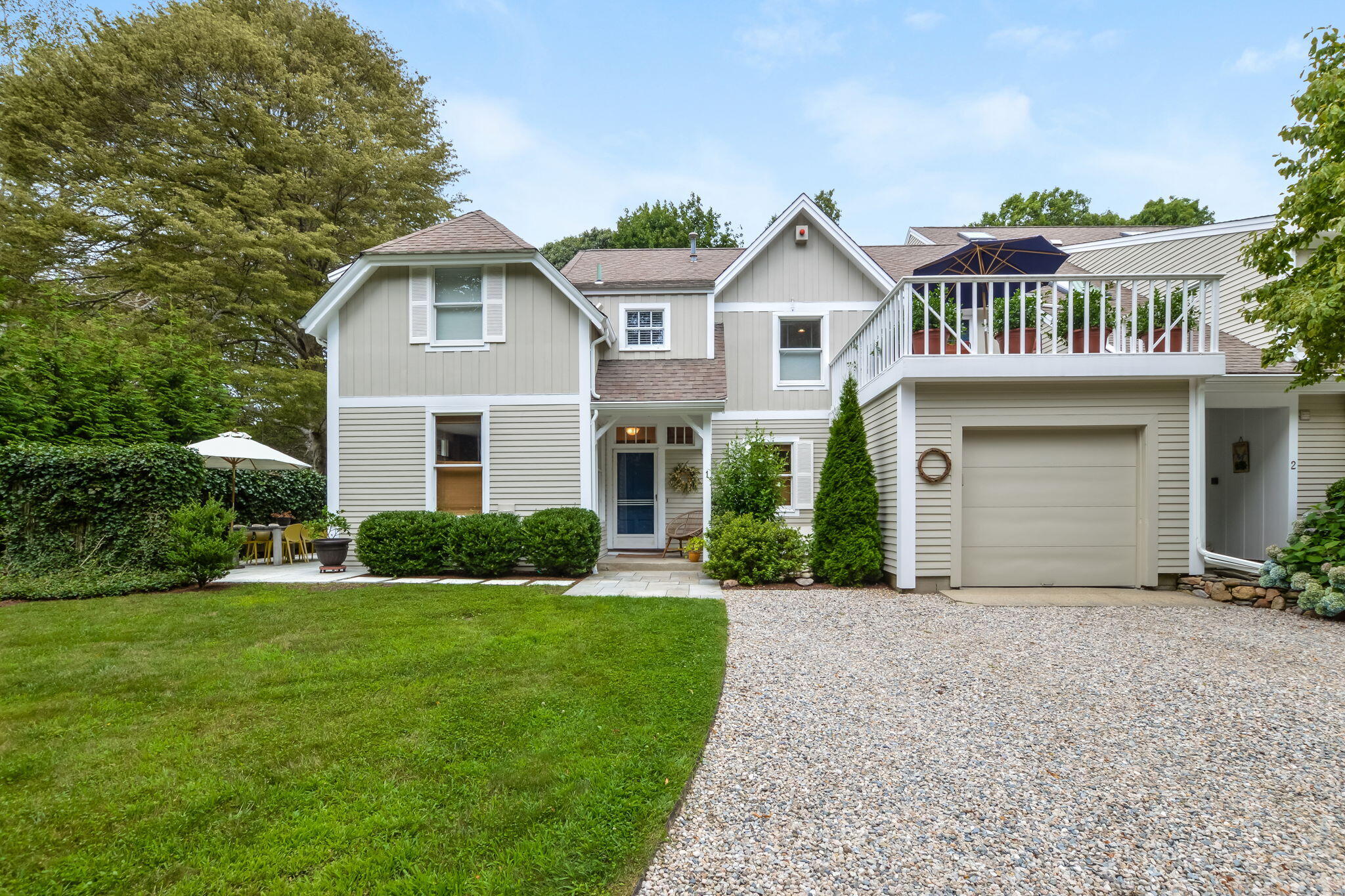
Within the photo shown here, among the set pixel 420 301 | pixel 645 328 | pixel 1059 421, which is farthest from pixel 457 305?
pixel 1059 421

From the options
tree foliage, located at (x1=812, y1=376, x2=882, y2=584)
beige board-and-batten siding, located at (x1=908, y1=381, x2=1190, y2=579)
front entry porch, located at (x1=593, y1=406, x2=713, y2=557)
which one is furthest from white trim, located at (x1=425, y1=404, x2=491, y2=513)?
beige board-and-batten siding, located at (x1=908, y1=381, x2=1190, y2=579)

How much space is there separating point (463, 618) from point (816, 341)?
825cm

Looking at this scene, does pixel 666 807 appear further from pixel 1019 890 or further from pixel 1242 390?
pixel 1242 390

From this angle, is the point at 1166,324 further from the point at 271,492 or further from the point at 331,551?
the point at 271,492

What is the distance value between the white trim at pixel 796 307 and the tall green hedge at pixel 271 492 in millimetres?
8739

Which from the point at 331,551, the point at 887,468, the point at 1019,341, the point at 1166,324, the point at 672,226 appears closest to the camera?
the point at 1166,324

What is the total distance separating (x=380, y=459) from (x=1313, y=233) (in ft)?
42.0

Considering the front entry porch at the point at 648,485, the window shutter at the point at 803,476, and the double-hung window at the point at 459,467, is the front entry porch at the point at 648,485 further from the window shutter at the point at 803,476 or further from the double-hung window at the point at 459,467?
the double-hung window at the point at 459,467

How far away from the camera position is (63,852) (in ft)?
7.14

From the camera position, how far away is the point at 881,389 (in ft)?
27.2

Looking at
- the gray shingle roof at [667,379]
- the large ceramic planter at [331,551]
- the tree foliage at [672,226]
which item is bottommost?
the large ceramic planter at [331,551]

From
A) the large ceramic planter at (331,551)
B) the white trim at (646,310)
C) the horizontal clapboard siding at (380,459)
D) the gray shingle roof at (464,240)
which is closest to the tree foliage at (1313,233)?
the white trim at (646,310)

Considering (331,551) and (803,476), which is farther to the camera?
(803,476)

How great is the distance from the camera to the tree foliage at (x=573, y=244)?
97.7 feet
